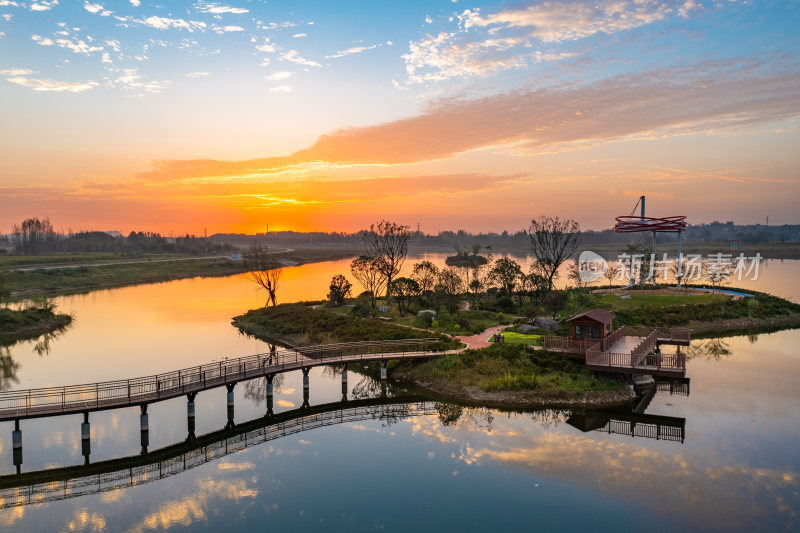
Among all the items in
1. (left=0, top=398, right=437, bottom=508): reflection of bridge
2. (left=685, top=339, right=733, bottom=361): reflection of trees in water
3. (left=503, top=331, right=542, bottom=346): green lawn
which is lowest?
(left=0, top=398, right=437, bottom=508): reflection of bridge

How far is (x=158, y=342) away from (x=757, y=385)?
5165 cm

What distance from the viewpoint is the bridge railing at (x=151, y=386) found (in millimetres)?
28188

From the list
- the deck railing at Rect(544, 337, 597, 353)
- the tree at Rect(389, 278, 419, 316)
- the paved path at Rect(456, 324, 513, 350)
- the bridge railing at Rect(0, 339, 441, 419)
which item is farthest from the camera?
the tree at Rect(389, 278, 419, 316)

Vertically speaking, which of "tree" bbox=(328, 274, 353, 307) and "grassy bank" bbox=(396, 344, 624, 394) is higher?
"tree" bbox=(328, 274, 353, 307)

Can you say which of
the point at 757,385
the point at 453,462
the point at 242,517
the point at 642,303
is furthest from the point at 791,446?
the point at 642,303

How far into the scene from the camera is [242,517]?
21.0m

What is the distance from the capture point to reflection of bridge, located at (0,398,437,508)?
2380 centimetres

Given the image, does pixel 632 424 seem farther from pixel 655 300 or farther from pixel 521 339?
pixel 655 300

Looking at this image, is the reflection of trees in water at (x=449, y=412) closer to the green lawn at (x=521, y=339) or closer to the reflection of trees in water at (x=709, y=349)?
the green lawn at (x=521, y=339)

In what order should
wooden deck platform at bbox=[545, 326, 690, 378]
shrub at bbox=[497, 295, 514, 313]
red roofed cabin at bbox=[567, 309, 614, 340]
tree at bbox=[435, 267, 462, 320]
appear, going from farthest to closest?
shrub at bbox=[497, 295, 514, 313], tree at bbox=[435, 267, 462, 320], red roofed cabin at bbox=[567, 309, 614, 340], wooden deck platform at bbox=[545, 326, 690, 378]

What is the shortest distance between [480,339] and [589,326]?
34.2 ft

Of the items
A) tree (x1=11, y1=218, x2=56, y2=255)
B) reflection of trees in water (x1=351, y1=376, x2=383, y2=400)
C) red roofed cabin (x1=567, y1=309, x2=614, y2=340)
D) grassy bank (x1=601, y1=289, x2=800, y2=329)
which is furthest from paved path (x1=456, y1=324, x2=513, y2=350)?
tree (x1=11, y1=218, x2=56, y2=255)

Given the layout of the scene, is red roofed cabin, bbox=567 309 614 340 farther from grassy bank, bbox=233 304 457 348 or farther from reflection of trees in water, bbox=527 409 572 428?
grassy bank, bbox=233 304 457 348

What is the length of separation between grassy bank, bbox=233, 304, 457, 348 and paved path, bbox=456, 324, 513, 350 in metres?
1.74
